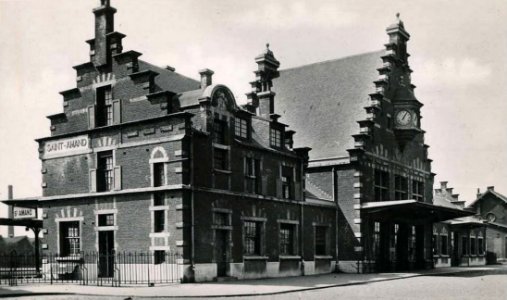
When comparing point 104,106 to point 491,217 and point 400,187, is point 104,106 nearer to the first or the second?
point 400,187

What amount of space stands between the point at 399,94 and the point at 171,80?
15612 millimetres

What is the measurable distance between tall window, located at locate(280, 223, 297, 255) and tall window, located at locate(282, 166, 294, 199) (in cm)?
156

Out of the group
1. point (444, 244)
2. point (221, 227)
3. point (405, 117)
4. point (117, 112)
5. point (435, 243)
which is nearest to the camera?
point (221, 227)

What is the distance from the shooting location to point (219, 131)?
90.2 ft

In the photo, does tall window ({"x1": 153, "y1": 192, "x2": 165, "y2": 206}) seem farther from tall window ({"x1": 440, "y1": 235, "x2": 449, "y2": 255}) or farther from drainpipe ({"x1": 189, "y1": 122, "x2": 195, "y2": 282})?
tall window ({"x1": 440, "y1": 235, "x2": 449, "y2": 255})

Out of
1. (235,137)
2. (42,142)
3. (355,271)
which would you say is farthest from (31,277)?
(355,271)

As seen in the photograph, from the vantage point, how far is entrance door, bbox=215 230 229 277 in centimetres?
2660

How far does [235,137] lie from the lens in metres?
28.4

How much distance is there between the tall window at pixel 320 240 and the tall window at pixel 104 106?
13354 millimetres

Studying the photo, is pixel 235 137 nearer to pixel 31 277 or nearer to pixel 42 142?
pixel 42 142

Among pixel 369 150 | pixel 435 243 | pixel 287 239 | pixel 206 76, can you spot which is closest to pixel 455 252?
pixel 435 243

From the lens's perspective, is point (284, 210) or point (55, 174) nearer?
point (55, 174)

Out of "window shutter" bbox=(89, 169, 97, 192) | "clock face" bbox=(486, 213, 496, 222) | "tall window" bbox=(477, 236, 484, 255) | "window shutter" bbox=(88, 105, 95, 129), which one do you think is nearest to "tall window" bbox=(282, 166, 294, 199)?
"window shutter" bbox=(89, 169, 97, 192)

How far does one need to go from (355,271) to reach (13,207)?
18.9 meters
